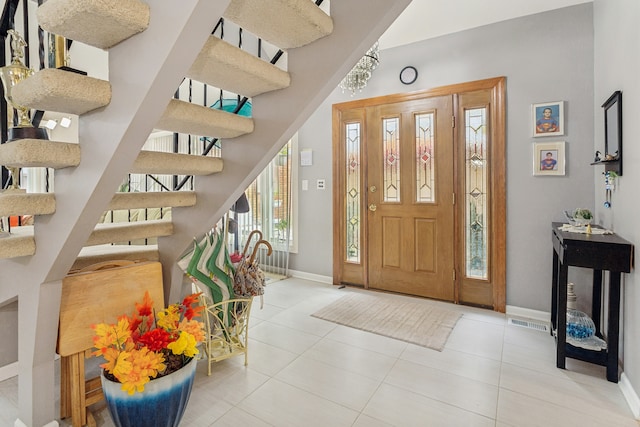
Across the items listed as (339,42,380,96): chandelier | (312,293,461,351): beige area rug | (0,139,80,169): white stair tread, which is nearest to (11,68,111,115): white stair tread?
(0,139,80,169): white stair tread

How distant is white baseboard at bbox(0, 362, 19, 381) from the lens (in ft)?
6.84

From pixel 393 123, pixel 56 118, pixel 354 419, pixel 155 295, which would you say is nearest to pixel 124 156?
pixel 155 295

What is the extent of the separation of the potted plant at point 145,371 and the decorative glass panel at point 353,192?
263cm

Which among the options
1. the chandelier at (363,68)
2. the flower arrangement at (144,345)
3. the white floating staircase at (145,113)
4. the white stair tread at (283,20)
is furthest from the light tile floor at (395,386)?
the chandelier at (363,68)

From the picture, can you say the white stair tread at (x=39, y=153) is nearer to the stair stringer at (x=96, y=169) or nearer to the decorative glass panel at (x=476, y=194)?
the stair stringer at (x=96, y=169)

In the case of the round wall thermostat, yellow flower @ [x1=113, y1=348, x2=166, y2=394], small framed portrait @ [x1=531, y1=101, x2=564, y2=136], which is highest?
the round wall thermostat

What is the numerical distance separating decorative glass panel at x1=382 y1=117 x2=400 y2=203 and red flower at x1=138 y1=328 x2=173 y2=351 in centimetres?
278

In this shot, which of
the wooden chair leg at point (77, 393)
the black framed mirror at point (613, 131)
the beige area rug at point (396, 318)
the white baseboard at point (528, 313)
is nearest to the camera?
the wooden chair leg at point (77, 393)

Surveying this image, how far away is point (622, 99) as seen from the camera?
208 centimetres

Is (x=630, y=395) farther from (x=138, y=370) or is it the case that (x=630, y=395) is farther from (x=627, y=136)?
(x=138, y=370)

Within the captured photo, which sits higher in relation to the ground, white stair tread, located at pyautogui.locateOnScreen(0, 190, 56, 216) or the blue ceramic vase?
white stair tread, located at pyautogui.locateOnScreen(0, 190, 56, 216)

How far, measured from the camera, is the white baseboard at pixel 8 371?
2086 millimetres

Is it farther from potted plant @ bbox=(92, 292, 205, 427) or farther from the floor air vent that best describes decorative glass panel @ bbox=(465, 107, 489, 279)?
potted plant @ bbox=(92, 292, 205, 427)

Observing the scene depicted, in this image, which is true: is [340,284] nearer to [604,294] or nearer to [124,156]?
[604,294]
